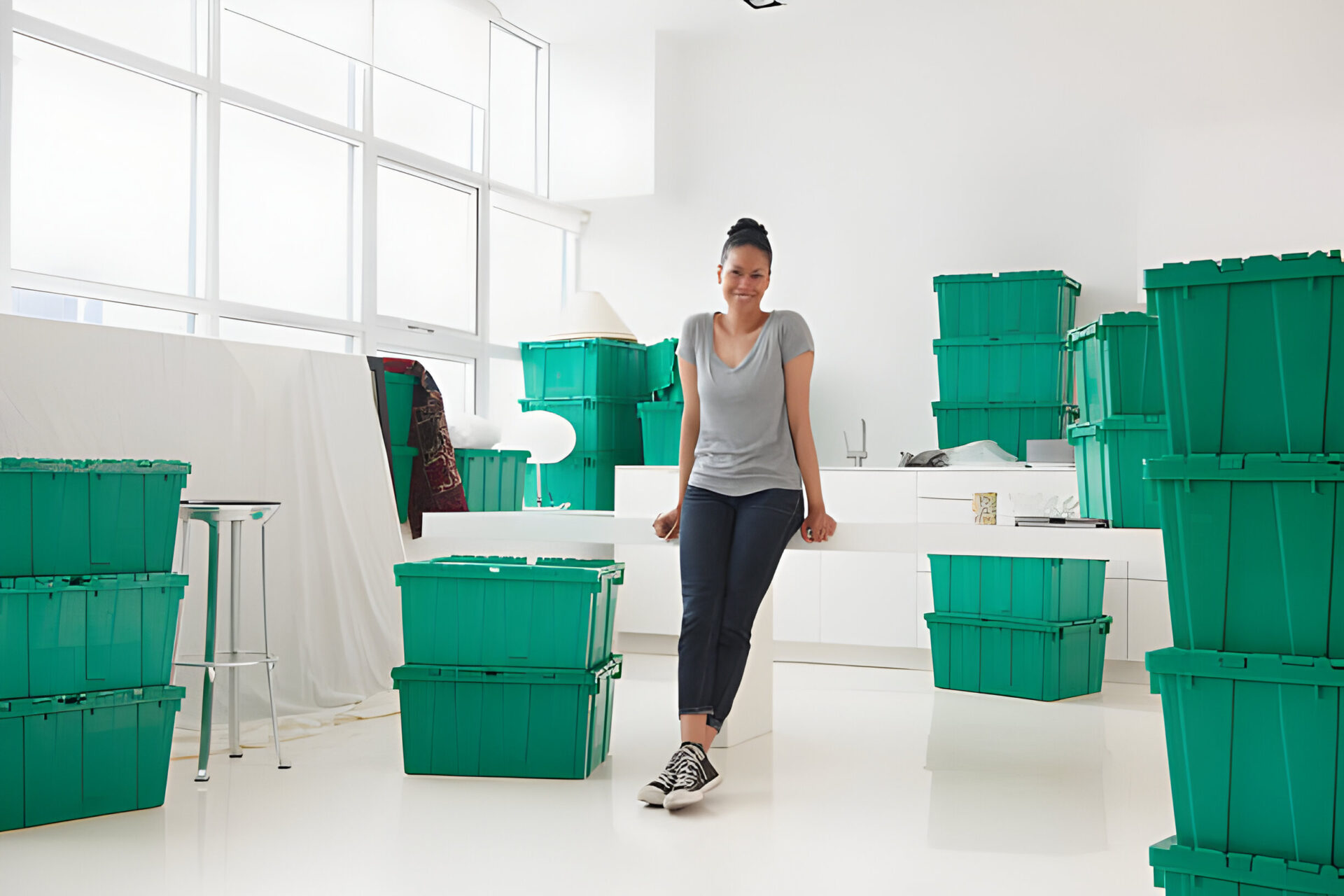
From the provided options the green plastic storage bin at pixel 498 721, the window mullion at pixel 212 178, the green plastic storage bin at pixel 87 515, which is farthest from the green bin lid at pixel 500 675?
the window mullion at pixel 212 178

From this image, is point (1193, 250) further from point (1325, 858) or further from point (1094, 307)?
point (1325, 858)

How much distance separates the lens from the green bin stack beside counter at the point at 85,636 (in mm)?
2576

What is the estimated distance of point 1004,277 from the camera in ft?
17.6

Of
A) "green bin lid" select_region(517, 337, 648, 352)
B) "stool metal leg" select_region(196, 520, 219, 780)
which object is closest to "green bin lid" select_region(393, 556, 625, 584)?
"stool metal leg" select_region(196, 520, 219, 780)

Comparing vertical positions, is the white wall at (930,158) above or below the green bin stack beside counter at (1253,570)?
above

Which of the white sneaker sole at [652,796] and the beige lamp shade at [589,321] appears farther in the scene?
the beige lamp shade at [589,321]

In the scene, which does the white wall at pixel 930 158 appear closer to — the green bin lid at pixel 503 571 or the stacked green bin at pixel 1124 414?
the stacked green bin at pixel 1124 414

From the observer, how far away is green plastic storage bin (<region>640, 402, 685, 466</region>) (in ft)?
18.9

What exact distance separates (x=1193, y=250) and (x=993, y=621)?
1.96m

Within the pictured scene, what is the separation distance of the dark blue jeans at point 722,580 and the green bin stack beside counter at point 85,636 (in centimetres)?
121

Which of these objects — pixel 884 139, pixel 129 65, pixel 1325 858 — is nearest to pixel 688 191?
pixel 884 139

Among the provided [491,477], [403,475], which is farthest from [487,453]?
[403,475]

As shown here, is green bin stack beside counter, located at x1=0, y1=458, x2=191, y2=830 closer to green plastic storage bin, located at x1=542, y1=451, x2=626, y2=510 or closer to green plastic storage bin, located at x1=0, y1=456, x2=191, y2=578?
green plastic storage bin, located at x1=0, y1=456, x2=191, y2=578

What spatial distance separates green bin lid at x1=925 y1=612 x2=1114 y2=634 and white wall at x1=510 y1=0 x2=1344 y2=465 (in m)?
1.31
